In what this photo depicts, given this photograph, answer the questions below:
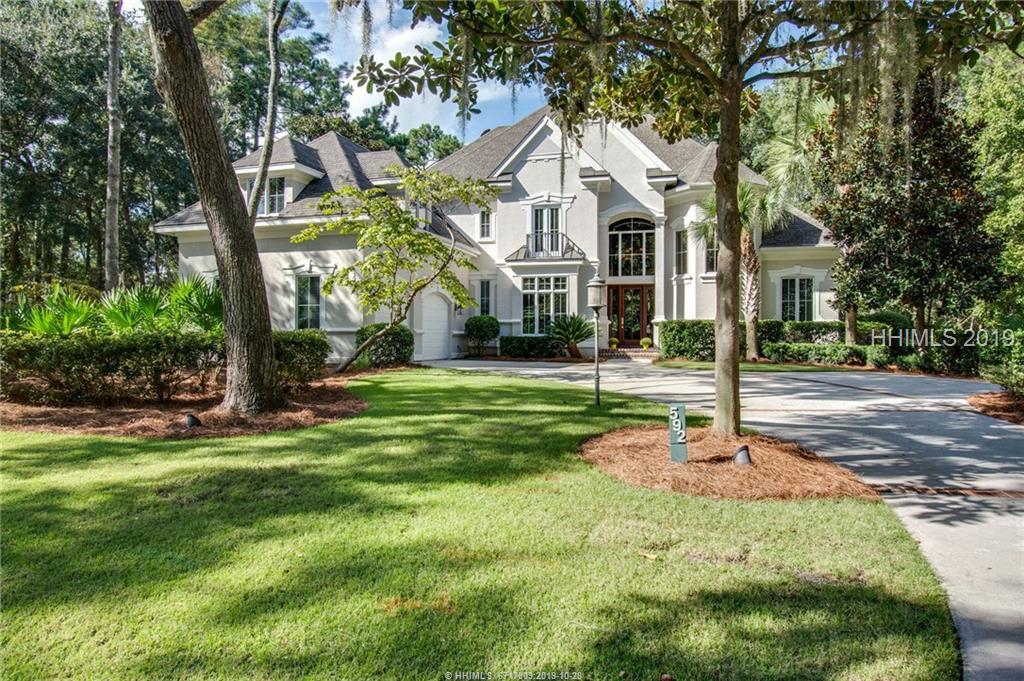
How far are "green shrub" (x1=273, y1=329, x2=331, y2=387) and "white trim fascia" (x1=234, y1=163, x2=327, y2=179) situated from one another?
32.1 feet

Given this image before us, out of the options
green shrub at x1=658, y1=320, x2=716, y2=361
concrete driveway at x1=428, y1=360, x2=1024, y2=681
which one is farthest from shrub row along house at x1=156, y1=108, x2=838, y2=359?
concrete driveway at x1=428, y1=360, x2=1024, y2=681

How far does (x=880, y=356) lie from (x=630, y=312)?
9.20m

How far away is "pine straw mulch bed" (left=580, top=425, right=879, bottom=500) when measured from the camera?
451 cm

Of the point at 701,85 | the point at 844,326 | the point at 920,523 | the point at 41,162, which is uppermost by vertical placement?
the point at 41,162

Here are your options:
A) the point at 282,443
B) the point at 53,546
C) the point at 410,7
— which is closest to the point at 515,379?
the point at 282,443

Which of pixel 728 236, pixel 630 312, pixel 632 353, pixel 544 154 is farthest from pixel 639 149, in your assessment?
pixel 728 236

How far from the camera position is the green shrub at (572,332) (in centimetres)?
1994

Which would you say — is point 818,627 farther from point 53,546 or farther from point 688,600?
point 53,546

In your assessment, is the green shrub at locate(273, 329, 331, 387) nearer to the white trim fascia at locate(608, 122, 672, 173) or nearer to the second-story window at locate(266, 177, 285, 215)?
the second-story window at locate(266, 177, 285, 215)

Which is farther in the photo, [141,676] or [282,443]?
[282,443]

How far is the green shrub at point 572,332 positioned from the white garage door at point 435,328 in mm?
Answer: 4038

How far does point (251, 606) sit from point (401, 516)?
1.27 m

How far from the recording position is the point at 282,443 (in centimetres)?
597

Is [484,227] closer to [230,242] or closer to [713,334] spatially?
[713,334]
